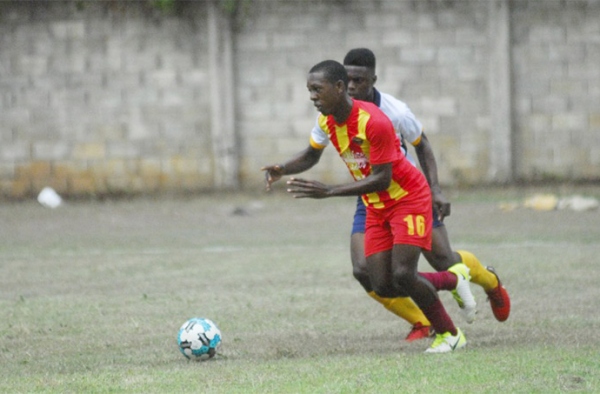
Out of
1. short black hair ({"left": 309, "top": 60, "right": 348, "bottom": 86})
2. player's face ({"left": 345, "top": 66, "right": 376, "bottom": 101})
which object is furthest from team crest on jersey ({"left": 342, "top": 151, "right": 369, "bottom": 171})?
player's face ({"left": 345, "top": 66, "right": 376, "bottom": 101})

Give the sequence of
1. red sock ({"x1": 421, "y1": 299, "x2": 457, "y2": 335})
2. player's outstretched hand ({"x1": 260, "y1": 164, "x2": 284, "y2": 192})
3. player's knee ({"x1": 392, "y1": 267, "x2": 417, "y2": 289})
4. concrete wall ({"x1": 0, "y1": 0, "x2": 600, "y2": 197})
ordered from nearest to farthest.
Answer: player's knee ({"x1": 392, "y1": 267, "x2": 417, "y2": 289}) → red sock ({"x1": 421, "y1": 299, "x2": 457, "y2": 335}) → player's outstretched hand ({"x1": 260, "y1": 164, "x2": 284, "y2": 192}) → concrete wall ({"x1": 0, "y1": 0, "x2": 600, "y2": 197})

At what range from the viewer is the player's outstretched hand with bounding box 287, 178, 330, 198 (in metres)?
6.65

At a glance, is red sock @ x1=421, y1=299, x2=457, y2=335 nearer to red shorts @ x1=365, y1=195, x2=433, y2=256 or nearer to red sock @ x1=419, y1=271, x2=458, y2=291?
red sock @ x1=419, y1=271, x2=458, y2=291

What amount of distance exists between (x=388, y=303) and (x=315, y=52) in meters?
11.7

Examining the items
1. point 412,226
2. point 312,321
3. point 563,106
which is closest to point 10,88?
point 563,106

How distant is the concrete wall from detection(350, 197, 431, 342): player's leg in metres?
11.2

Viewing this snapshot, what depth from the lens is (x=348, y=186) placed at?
6.89 metres

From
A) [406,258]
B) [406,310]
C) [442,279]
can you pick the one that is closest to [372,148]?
[406,258]

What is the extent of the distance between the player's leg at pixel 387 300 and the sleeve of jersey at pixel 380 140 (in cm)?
100

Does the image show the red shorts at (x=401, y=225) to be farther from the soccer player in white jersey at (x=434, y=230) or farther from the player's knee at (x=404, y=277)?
the soccer player in white jersey at (x=434, y=230)

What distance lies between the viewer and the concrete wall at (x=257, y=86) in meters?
18.9

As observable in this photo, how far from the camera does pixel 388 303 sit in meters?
7.85

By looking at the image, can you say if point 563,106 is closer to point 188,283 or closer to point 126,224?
point 126,224

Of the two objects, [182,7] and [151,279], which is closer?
[151,279]
